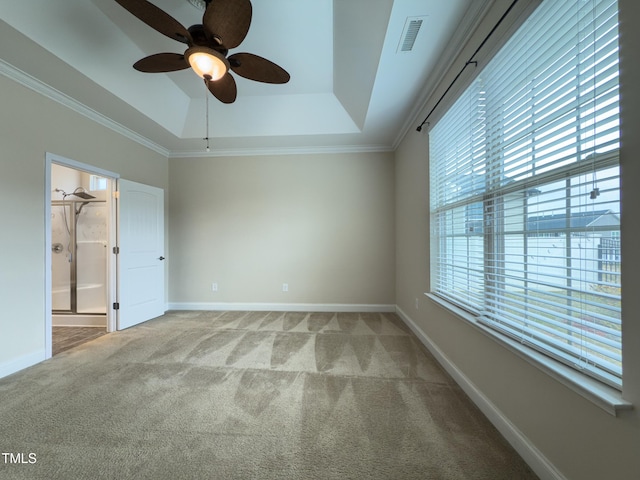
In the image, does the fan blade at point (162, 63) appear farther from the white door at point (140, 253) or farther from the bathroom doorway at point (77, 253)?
the bathroom doorway at point (77, 253)

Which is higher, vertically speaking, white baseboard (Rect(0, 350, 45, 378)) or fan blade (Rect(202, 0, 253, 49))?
fan blade (Rect(202, 0, 253, 49))

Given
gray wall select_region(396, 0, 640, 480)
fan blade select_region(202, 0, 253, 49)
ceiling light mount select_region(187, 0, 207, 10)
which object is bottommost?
gray wall select_region(396, 0, 640, 480)

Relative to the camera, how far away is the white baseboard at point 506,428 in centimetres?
119

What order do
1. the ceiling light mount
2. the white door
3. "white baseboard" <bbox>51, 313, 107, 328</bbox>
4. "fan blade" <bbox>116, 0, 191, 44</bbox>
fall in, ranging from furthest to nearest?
"white baseboard" <bbox>51, 313, 107, 328</bbox>, the white door, the ceiling light mount, "fan blade" <bbox>116, 0, 191, 44</bbox>

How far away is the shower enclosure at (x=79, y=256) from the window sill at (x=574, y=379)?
15.4 feet

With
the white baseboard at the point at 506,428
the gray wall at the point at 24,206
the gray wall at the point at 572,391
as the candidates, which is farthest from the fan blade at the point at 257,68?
the white baseboard at the point at 506,428

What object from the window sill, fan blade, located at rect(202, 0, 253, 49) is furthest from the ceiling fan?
the window sill

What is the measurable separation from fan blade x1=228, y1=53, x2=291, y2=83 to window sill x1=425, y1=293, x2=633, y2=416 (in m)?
2.39

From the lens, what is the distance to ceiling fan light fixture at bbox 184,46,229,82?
1709 millimetres

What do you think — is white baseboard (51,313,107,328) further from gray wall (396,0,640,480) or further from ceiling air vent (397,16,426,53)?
ceiling air vent (397,16,426,53)

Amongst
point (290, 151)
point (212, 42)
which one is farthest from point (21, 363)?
point (290, 151)

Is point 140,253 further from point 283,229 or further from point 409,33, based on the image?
point 409,33

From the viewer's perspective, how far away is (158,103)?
3.07 meters

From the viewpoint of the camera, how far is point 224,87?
2.22m
